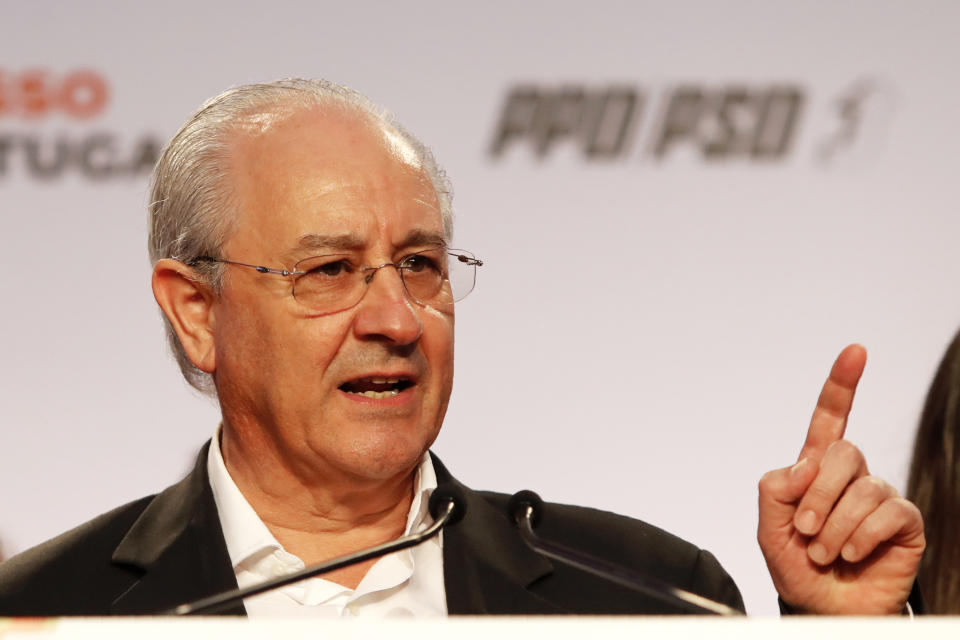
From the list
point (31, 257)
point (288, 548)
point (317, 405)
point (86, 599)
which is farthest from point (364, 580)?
point (31, 257)

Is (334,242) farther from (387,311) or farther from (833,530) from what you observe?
(833,530)

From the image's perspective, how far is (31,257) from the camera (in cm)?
340

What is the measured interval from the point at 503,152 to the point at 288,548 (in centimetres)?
161

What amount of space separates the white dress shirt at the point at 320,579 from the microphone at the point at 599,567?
13.5 inches

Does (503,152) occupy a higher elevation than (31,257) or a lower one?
higher

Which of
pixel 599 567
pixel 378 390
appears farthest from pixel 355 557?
pixel 378 390

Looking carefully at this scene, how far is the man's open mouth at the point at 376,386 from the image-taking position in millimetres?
1960

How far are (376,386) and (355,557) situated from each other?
1.73 feet

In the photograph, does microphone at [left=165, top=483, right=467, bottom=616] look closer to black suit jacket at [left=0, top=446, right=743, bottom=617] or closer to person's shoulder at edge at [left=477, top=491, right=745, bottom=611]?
black suit jacket at [left=0, top=446, right=743, bottom=617]

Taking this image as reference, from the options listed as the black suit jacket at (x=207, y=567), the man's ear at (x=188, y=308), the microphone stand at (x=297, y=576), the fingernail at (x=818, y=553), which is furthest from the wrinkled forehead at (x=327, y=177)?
the fingernail at (x=818, y=553)

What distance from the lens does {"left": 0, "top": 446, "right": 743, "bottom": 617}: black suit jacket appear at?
193 cm

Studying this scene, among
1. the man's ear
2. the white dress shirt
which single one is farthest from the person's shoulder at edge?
the man's ear

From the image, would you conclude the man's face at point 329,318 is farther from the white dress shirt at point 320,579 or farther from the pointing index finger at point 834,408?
the pointing index finger at point 834,408

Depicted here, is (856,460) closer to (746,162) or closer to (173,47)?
(746,162)
